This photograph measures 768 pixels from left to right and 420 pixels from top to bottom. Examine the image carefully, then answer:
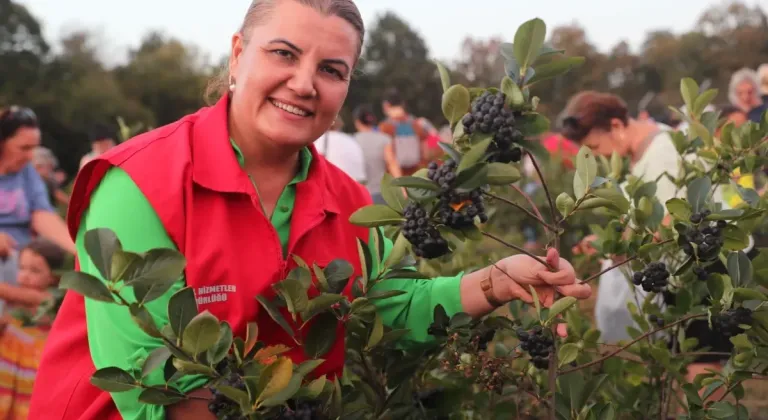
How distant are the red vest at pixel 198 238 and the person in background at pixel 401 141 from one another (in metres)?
5.53

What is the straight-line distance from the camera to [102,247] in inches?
48.4

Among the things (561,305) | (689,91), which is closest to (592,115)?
(689,91)

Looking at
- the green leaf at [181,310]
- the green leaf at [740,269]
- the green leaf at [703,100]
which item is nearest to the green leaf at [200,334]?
the green leaf at [181,310]

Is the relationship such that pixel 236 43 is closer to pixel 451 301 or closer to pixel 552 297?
pixel 451 301

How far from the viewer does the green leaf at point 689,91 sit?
90.9 inches

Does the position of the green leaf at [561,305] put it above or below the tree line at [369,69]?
below

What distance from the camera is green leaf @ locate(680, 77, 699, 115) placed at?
2309mm

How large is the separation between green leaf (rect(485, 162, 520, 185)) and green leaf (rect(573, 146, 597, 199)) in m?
0.22

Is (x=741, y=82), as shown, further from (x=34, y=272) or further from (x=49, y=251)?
(x=34, y=272)

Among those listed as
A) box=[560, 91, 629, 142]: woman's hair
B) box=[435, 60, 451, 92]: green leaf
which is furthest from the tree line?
box=[435, 60, 451, 92]: green leaf

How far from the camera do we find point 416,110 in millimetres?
55812

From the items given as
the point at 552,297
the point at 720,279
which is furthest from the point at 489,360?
the point at 720,279

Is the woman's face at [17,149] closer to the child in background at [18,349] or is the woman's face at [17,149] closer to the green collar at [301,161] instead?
the child in background at [18,349]

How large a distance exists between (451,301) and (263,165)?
523 millimetres
